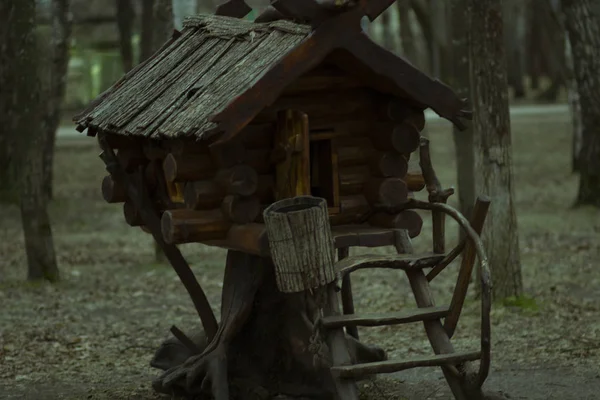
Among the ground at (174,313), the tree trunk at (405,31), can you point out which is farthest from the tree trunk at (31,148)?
the tree trunk at (405,31)

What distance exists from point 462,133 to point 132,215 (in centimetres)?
681

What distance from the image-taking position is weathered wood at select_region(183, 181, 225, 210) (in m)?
7.46

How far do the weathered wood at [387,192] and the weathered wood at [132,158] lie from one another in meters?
1.94

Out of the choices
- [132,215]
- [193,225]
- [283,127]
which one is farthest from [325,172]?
Result: [132,215]

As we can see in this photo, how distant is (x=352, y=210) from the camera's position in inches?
309

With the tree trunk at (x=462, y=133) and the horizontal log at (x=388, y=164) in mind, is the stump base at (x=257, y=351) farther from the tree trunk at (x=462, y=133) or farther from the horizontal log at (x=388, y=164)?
the tree trunk at (x=462, y=133)

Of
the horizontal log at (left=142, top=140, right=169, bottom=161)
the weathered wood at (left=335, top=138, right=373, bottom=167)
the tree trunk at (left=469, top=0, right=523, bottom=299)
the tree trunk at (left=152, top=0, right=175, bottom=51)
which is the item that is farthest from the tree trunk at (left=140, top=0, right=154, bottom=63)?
the weathered wood at (left=335, top=138, right=373, bottom=167)

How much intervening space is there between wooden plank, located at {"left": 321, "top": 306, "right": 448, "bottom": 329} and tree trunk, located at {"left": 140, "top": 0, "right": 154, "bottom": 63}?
9.57 meters

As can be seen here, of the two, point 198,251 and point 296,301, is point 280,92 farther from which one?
point 198,251

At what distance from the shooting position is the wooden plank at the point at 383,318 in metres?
6.83

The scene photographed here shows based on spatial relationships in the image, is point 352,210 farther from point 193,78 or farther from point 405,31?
point 405,31

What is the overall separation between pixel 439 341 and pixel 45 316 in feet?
21.2

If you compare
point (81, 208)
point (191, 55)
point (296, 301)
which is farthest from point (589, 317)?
point (81, 208)

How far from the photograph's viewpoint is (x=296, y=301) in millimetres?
8391
